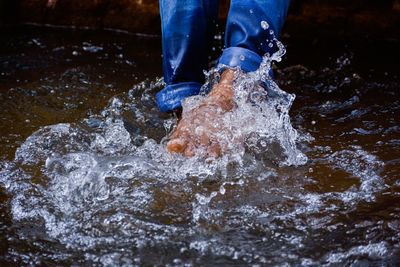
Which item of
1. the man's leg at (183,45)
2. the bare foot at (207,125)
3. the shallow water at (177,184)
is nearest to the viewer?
the shallow water at (177,184)

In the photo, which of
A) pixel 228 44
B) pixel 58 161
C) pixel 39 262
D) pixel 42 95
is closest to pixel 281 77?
pixel 228 44

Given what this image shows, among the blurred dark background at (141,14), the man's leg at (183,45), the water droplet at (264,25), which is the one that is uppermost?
the water droplet at (264,25)

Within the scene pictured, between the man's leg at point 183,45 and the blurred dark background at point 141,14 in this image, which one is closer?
the man's leg at point 183,45

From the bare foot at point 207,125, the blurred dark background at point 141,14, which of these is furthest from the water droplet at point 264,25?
the blurred dark background at point 141,14

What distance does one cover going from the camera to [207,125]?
4.99 feet

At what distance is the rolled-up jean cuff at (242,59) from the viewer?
5.34 feet

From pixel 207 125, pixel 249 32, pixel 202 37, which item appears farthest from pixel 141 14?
pixel 207 125

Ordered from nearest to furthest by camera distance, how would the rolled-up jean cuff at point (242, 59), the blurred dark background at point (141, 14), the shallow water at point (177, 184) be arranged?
1. the shallow water at point (177, 184)
2. the rolled-up jean cuff at point (242, 59)
3. the blurred dark background at point (141, 14)

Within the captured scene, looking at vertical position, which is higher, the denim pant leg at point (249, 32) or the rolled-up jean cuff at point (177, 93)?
the denim pant leg at point (249, 32)

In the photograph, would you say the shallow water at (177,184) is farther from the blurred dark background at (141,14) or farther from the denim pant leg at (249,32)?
the blurred dark background at (141,14)

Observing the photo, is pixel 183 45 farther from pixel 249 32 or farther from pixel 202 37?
pixel 249 32

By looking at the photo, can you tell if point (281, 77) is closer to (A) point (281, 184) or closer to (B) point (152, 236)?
(A) point (281, 184)

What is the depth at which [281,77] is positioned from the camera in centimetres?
236

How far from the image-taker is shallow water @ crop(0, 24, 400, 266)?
3.71 feet
